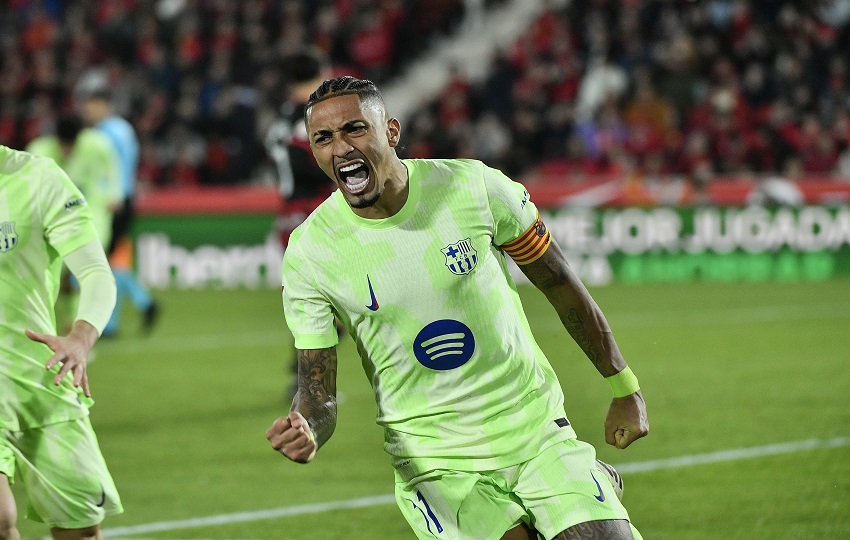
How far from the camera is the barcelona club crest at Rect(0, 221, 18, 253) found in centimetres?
475

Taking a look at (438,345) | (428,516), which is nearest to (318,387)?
(438,345)

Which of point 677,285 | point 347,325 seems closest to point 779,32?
point 677,285

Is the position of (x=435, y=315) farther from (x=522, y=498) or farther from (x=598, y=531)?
(x=598, y=531)

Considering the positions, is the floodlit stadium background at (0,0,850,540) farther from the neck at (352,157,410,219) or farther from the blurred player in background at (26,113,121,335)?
the neck at (352,157,410,219)

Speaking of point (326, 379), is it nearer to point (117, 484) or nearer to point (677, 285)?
point (117, 484)

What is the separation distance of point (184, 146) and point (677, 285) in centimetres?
806

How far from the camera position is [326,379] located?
4051 mm

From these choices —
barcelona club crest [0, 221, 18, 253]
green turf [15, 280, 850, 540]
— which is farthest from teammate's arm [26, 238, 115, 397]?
green turf [15, 280, 850, 540]

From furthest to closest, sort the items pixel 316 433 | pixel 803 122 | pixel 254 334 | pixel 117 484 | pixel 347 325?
pixel 803 122 < pixel 254 334 < pixel 117 484 < pixel 347 325 < pixel 316 433

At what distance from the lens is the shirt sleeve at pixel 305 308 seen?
13.3ft

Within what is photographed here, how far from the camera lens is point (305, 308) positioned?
408 centimetres

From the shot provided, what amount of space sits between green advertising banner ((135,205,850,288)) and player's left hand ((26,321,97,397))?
12443 millimetres

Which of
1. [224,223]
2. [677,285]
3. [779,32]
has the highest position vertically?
[779,32]

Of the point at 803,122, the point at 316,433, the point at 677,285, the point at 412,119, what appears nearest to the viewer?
the point at 316,433
